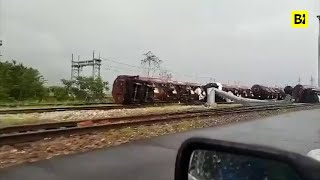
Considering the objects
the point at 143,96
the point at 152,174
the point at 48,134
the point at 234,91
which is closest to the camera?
the point at 152,174

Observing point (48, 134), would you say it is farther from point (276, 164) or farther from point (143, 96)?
point (143, 96)

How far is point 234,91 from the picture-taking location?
46.6m

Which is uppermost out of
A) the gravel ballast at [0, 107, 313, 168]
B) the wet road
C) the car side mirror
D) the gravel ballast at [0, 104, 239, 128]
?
the car side mirror

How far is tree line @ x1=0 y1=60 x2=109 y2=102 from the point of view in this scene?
4912cm

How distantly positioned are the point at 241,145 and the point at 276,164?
0.61 ft

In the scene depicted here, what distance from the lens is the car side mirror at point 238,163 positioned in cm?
Result: 148

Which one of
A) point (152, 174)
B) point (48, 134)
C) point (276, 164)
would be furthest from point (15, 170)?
point (276, 164)

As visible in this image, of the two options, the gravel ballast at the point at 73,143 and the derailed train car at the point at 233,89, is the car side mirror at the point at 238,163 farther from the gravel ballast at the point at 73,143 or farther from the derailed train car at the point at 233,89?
the derailed train car at the point at 233,89

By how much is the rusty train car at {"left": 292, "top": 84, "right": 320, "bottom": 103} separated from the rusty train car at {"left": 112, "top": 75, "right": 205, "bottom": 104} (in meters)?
24.4

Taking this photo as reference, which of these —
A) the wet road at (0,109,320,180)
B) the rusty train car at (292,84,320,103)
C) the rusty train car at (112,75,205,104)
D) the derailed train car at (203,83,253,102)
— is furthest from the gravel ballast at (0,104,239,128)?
the rusty train car at (292,84,320,103)

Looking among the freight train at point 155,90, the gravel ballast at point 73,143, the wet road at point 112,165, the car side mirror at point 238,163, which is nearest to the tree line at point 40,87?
the freight train at point 155,90

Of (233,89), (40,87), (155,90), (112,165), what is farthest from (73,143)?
(40,87)

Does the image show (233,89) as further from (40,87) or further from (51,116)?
(51,116)

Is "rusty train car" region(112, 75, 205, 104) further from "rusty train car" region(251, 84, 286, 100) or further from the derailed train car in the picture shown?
"rusty train car" region(251, 84, 286, 100)
